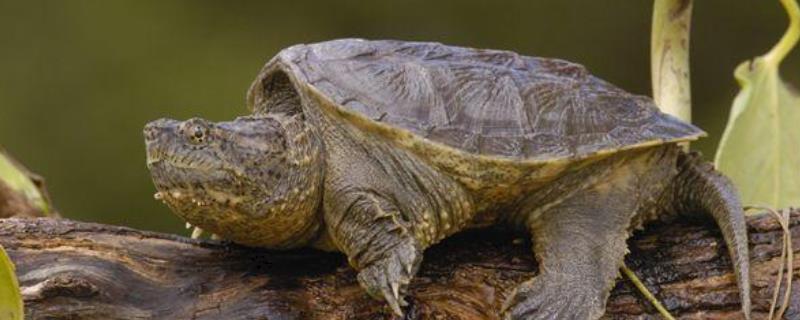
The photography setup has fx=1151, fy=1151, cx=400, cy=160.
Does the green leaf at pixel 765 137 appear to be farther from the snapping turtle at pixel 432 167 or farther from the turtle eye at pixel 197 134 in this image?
the turtle eye at pixel 197 134

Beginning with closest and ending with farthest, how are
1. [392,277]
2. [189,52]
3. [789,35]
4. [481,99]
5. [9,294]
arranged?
[9,294]
[392,277]
[481,99]
[789,35]
[189,52]

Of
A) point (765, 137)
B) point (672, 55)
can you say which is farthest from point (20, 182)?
point (765, 137)

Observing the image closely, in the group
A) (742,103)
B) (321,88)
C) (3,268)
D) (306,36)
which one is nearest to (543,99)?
(321,88)

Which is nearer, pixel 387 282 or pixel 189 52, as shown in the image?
pixel 387 282

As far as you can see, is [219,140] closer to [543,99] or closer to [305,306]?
[305,306]

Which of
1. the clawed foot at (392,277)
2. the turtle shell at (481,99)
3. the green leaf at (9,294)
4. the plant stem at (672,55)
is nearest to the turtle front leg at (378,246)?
the clawed foot at (392,277)

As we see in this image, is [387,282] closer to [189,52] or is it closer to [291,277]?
[291,277]
